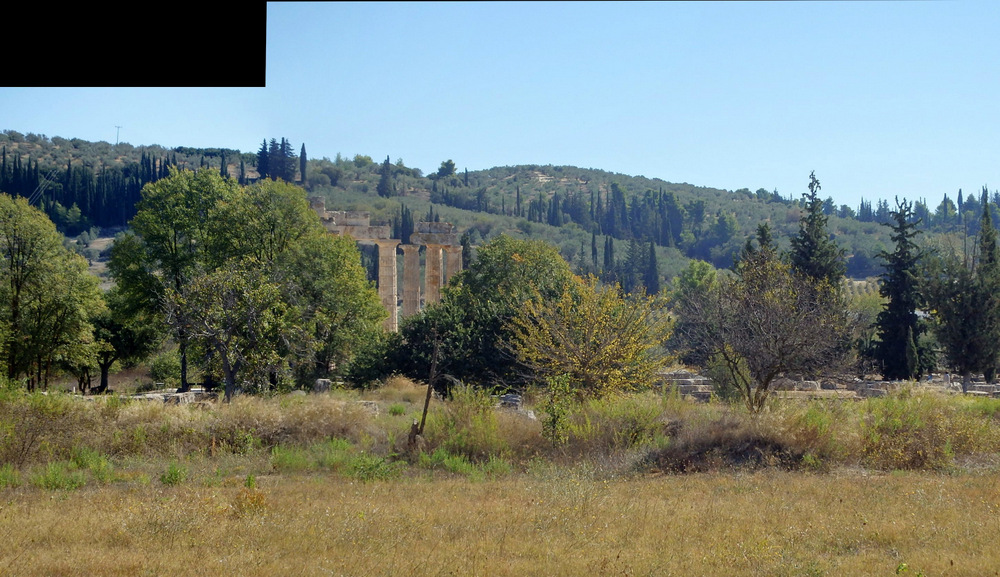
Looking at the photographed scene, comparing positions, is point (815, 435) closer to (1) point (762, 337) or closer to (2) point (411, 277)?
(1) point (762, 337)

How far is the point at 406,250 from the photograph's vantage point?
43000mm

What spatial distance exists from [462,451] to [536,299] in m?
10.7

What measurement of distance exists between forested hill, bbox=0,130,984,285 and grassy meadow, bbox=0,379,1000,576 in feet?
197

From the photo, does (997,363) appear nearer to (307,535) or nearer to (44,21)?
(307,535)

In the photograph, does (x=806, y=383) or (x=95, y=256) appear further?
(x=95, y=256)

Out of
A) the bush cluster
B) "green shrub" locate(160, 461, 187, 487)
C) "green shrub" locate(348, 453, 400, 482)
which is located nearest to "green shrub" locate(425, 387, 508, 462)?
the bush cluster

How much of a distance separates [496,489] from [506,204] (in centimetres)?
12290

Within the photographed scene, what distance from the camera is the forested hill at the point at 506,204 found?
277ft

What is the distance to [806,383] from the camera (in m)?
37.5

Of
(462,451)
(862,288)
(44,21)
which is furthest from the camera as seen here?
(862,288)

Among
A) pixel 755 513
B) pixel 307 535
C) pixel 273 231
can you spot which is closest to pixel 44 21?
pixel 307 535

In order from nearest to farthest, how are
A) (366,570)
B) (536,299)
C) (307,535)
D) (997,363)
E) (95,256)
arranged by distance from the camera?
1. (366,570)
2. (307,535)
3. (536,299)
4. (997,363)
5. (95,256)

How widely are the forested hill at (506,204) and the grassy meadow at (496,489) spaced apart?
197ft

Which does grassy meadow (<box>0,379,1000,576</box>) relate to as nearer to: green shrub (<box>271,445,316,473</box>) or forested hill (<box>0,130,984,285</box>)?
green shrub (<box>271,445,316,473</box>)
